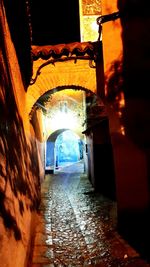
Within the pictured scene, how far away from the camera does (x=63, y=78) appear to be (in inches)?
307

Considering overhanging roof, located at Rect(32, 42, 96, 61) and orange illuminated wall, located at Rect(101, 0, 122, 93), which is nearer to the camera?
orange illuminated wall, located at Rect(101, 0, 122, 93)

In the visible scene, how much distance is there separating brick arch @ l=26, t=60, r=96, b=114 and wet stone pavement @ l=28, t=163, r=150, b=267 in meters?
3.50

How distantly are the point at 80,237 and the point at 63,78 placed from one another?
460cm

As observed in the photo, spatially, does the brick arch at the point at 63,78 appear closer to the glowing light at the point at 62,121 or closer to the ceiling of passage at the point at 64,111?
the ceiling of passage at the point at 64,111

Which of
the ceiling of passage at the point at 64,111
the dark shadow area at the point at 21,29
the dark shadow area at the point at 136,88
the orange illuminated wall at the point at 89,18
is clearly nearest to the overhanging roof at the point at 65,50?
the dark shadow area at the point at 21,29

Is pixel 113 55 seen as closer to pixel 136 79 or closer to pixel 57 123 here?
pixel 136 79

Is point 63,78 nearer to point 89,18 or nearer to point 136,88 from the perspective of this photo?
point 136,88

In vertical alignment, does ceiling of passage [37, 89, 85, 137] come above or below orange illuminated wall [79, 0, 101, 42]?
below

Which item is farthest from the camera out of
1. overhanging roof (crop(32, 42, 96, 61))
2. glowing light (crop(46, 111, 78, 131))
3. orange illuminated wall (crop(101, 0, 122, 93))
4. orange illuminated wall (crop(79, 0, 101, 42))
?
glowing light (crop(46, 111, 78, 131))

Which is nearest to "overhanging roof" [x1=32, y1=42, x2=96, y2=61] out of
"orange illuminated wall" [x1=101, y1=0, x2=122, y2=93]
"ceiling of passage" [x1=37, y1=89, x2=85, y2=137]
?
"orange illuminated wall" [x1=101, y1=0, x2=122, y2=93]

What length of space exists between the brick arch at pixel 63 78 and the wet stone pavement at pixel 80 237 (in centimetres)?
350

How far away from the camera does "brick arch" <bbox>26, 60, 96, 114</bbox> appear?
7.70 metres

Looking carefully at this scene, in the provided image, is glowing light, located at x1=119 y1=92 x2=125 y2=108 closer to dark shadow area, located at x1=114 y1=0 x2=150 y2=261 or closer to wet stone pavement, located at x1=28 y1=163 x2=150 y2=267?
dark shadow area, located at x1=114 y1=0 x2=150 y2=261

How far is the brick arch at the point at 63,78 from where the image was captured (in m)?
7.70
